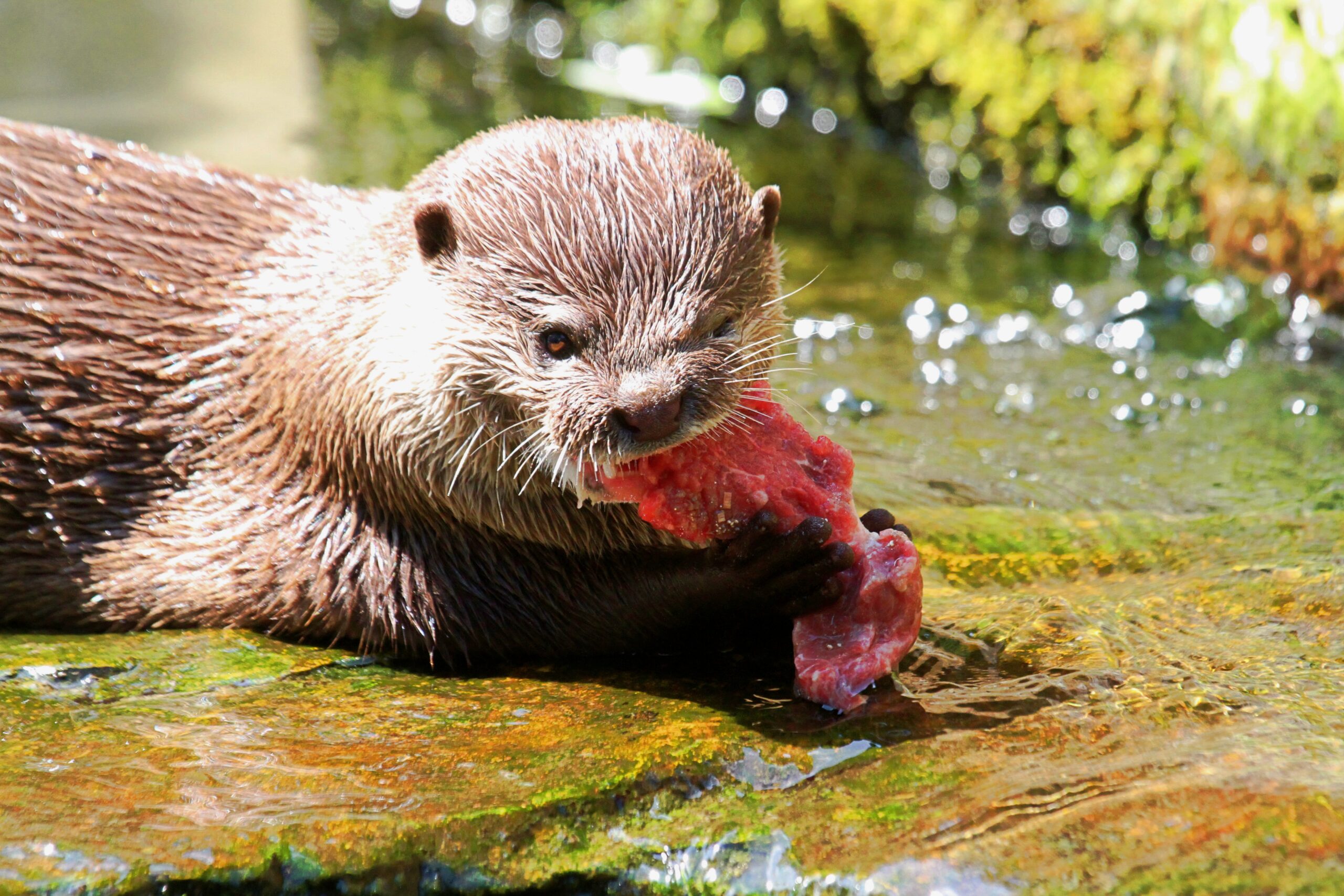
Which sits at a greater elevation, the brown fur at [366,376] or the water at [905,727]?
the brown fur at [366,376]

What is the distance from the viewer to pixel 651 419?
2.33 metres

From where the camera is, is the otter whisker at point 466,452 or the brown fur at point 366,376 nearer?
the brown fur at point 366,376

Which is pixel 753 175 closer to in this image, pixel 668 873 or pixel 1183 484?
pixel 1183 484

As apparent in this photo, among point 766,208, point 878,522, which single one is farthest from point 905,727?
point 766,208

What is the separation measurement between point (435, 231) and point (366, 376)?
33 cm

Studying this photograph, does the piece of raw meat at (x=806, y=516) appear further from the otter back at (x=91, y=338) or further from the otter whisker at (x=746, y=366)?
the otter back at (x=91, y=338)

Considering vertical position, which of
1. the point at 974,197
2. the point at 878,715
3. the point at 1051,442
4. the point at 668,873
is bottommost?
the point at 668,873

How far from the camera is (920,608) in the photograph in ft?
8.26

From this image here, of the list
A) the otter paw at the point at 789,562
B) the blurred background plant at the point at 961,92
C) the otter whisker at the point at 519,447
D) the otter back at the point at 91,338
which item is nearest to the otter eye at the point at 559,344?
the otter whisker at the point at 519,447

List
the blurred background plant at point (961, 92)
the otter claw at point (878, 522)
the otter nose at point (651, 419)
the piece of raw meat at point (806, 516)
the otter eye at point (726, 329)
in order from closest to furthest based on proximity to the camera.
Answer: the otter nose at point (651, 419) < the piece of raw meat at point (806, 516) < the otter eye at point (726, 329) < the otter claw at point (878, 522) < the blurred background plant at point (961, 92)

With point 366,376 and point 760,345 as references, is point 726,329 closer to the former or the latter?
point 760,345

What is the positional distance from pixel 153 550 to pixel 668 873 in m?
1.64

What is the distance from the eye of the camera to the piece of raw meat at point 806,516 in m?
2.47

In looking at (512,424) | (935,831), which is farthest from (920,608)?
(512,424)
